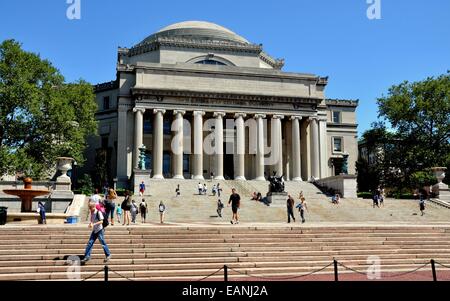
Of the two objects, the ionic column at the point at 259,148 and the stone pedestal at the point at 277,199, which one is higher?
the ionic column at the point at 259,148

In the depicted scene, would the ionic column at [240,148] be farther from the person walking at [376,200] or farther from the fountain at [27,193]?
the fountain at [27,193]

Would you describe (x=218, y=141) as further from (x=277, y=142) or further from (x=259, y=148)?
(x=277, y=142)

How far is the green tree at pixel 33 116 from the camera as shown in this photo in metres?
41.4

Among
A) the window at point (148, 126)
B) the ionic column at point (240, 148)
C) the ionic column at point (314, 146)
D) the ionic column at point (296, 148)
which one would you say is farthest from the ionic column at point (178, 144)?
the ionic column at point (314, 146)

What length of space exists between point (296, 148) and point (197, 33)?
22865mm

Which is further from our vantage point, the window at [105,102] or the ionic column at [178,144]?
the window at [105,102]

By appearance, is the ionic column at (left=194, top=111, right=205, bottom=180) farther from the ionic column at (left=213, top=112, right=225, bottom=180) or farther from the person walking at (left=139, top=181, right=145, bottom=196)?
the person walking at (left=139, top=181, right=145, bottom=196)

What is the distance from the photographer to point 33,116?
43.1 metres

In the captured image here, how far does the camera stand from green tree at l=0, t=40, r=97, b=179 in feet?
136

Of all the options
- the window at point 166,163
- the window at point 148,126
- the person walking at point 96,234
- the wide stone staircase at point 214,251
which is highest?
the window at point 148,126

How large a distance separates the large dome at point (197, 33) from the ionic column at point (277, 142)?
55.4ft

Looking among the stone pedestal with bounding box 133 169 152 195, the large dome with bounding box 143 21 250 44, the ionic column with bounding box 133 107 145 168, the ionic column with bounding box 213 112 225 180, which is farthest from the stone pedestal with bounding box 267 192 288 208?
the large dome with bounding box 143 21 250 44
